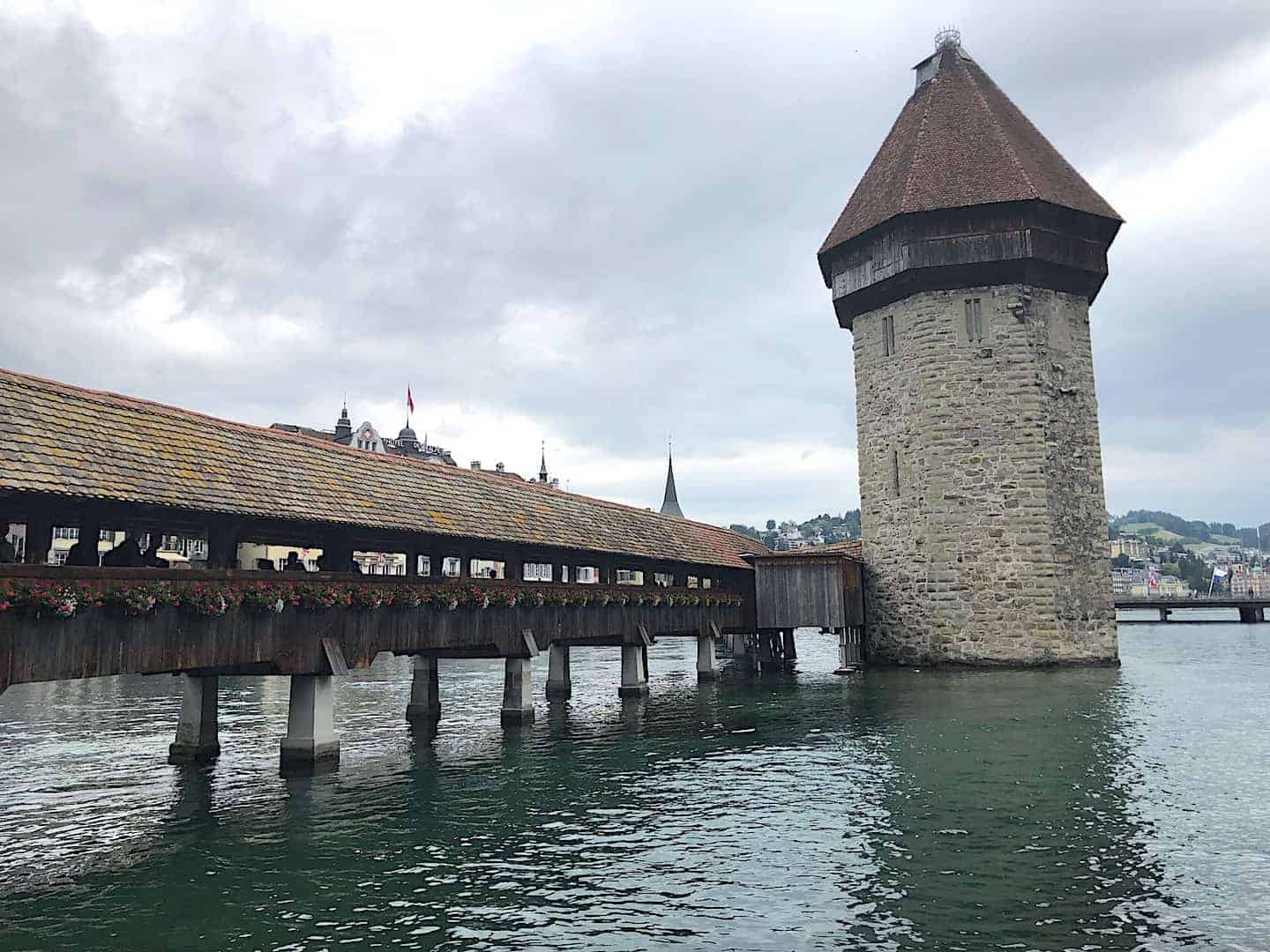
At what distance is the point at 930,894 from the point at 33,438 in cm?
993

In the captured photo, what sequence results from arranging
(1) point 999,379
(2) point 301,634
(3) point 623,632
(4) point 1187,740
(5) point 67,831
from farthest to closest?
(1) point 999,379 < (3) point 623,632 < (4) point 1187,740 < (2) point 301,634 < (5) point 67,831

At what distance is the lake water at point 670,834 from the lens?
793 centimetres

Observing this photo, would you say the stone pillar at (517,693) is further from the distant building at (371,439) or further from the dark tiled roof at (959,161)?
the distant building at (371,439)

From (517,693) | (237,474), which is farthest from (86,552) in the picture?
(517,693)

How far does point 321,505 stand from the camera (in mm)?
14086

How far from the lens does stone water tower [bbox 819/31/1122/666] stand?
90.7ft

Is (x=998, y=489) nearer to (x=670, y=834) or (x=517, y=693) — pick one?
(x=517, y=693)

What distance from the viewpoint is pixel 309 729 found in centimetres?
1469

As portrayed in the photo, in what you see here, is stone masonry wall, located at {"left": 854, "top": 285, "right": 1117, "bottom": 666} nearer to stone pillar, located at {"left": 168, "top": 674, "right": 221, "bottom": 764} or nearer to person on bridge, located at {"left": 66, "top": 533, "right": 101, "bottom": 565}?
stone pillar, located at {"left": 168, "top": 674, "right": 221, "bottom": 764}

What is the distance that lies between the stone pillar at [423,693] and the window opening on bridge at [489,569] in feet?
7.24

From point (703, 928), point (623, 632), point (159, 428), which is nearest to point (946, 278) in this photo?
point (623, 632)

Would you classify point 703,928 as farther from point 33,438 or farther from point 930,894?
point 33,438

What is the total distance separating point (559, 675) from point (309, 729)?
1163 centimetres

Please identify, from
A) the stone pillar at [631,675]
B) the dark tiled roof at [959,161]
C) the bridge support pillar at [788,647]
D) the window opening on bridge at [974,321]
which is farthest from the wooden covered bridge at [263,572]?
the bridge support pillar at [788,647]
